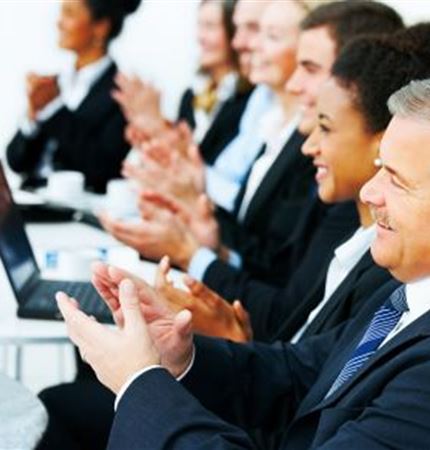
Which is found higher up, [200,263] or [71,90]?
[200,263]

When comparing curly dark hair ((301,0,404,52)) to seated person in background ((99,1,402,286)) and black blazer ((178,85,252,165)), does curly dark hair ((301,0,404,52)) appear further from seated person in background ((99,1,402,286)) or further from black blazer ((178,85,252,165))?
black blazer ((178,85,252,165))

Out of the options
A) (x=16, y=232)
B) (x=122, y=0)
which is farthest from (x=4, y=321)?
(x=122, y=0)

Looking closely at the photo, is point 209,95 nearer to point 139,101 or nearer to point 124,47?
point 139,101

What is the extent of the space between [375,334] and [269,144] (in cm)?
163

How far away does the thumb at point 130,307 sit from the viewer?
4.14ft

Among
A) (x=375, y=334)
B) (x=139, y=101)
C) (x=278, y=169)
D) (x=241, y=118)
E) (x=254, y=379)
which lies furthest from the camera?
(x=139, y=101)

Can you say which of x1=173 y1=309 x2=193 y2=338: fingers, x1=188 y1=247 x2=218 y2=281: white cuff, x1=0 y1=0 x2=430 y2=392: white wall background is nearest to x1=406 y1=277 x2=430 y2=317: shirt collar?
x1=173 y1=309 x2=193 y2=338: fingers

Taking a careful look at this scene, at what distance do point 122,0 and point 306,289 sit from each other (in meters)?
2.38

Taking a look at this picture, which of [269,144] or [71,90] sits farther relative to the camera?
[71,90]

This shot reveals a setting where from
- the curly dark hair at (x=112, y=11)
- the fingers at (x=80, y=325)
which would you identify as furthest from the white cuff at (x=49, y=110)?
the fingers at (x=80, y=325)

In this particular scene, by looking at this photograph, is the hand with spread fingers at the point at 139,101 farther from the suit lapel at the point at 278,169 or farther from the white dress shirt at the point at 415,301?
the white dress shirt at the point at 415,301

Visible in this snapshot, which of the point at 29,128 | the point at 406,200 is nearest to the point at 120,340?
the point at 406,200

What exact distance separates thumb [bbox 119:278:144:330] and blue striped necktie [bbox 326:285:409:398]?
267 mm

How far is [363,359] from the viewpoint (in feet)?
4.33
